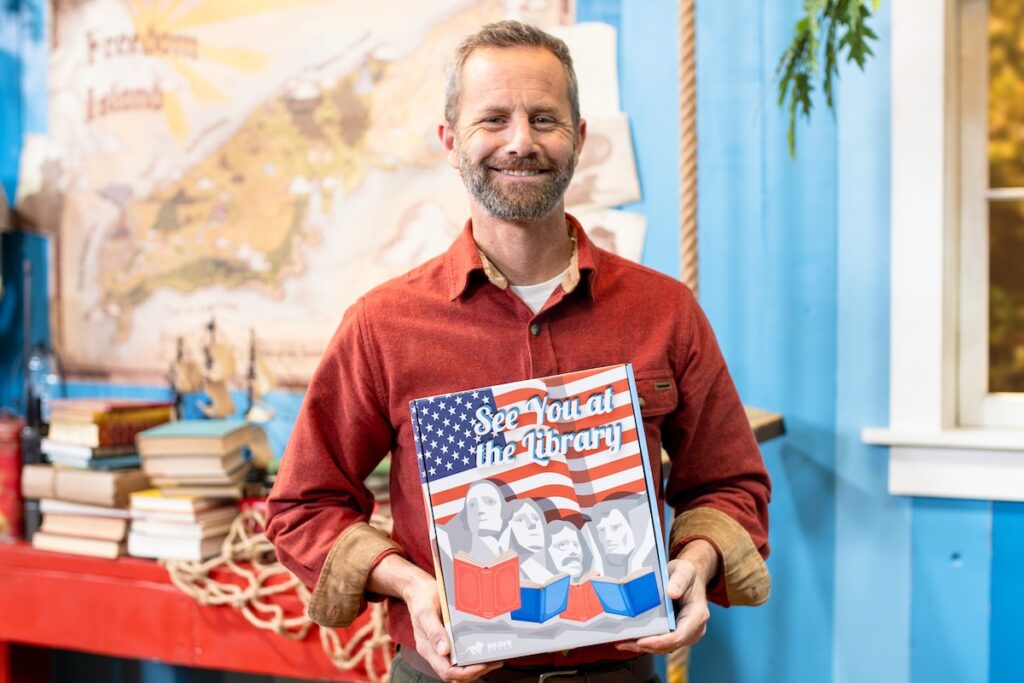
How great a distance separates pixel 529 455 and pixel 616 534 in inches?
4.8

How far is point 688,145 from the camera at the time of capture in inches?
66.5

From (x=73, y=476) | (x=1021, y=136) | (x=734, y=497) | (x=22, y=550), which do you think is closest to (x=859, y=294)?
(x=1021, y=136)

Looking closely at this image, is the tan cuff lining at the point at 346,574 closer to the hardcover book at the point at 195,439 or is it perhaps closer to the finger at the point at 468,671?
the finger at the point at 468,671

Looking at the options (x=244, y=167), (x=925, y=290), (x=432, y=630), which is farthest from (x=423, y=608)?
(x=244, y=167)

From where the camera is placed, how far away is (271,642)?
5.87 ft

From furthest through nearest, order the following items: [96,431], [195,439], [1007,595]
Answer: [96,431] < [195,439] < [1007,595]

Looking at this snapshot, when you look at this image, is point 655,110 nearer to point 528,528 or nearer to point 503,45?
Answer: point 503,45

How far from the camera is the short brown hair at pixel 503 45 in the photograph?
3.49 ft

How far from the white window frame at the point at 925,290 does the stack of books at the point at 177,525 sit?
131 centimetres

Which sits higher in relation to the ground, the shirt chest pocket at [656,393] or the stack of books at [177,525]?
the shirt chest pocket at [656,393]

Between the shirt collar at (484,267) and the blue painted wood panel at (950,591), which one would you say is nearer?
the shirt collar at (484,267)

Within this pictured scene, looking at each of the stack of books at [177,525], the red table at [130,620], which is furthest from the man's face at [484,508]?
the stack of books at [177,525]

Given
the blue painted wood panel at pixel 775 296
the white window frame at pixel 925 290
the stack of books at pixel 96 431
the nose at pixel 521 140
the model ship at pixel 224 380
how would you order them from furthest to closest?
the model ship at pixel 224 380, the stack of books at pixel 96 431, the blue painted wood panel at pixel 775 296, the white window frame at pixel 925 290, the nose at pixel 521 140

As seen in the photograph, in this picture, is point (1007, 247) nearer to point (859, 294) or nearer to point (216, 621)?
point (859, 294)
